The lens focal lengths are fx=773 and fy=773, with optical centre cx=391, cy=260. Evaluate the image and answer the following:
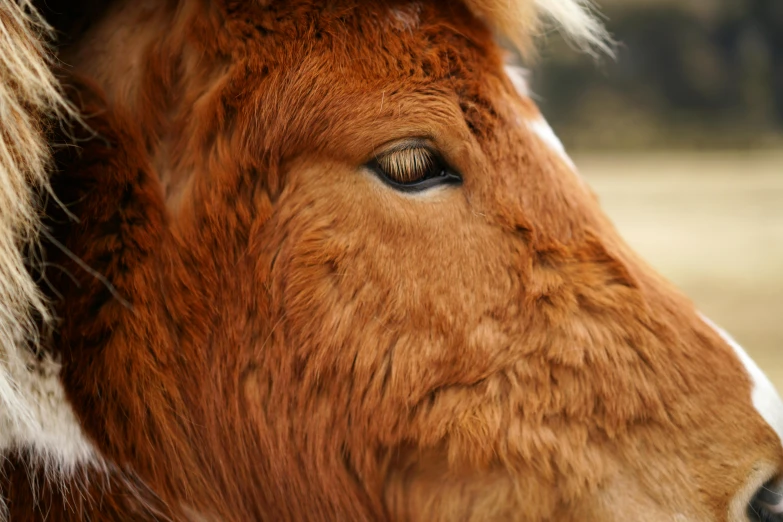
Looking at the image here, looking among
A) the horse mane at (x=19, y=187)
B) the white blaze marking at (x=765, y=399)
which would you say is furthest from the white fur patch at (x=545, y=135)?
the horse mane at (x=19, y=187)

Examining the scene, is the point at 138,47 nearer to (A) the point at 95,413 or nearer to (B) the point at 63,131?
(B) the point at 63,131

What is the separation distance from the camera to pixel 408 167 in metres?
1.49

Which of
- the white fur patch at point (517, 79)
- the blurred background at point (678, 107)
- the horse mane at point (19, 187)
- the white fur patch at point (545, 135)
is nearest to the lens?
the horse mane at point (19, 187)

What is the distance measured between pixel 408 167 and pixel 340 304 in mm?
293

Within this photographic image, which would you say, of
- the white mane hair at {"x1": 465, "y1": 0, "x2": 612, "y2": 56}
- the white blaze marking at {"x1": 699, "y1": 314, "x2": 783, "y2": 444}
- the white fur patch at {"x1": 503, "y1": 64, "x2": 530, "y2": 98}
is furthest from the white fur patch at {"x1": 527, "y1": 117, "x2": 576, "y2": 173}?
the white blaze marking at {"x1": 699, "y1": 314, "x2": 783, "y2": 444}

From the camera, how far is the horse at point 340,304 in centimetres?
144

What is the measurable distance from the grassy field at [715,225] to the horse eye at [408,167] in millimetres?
4299

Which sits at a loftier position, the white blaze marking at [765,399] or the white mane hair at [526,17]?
the white mane hair at [526,17]

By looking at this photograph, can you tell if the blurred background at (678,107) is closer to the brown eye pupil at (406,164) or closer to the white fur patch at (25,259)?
the brown eye pupil at (406,164)

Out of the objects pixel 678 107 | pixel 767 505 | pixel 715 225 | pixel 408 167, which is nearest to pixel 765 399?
pixel 767 505

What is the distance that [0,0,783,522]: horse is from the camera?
1437mm

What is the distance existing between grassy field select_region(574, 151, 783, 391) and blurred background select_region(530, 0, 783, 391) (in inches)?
1.5

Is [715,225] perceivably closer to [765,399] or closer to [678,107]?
[678,107]

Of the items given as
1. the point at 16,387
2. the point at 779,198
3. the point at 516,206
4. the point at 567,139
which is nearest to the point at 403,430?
the point at 516,206
